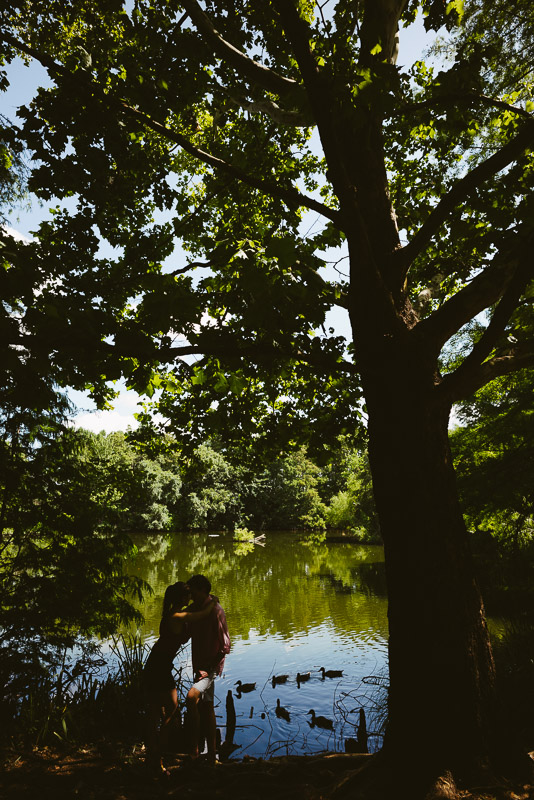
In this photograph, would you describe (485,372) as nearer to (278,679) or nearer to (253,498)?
(278,679)

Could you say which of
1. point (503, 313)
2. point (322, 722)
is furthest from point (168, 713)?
point (503, 313)

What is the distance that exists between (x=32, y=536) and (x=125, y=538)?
106cm

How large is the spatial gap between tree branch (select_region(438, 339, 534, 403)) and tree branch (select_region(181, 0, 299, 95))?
2.59 meters

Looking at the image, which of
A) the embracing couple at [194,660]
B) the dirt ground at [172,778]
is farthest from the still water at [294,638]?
the dirt ground at [172,778]

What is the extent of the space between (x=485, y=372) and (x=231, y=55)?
3.48 m

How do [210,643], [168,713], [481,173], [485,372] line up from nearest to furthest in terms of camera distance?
1. [481,173]
2. [485,372]
3. [168,713]
4. [210,643]

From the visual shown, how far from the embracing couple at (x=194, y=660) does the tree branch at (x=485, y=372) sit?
2674mm

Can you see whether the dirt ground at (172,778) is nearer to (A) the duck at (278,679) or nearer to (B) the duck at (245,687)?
(B) the duck at (245,687)

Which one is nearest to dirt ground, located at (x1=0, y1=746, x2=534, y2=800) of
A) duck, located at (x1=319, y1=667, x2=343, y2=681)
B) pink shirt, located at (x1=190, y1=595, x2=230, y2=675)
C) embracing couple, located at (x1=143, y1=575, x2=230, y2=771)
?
embracing couple, located at (x1=143, y1=575, x2=230, y2=771)

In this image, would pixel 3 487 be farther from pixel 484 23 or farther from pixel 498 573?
pixel 498 573

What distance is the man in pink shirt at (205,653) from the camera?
13.2ft

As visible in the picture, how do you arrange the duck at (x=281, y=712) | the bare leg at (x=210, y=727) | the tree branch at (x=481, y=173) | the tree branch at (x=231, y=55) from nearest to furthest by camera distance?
1. the tree branch at (x=481, y=173)
2. the tree branch at (x=231, y=55)
3. the bare leg at (x=210, y=727)
4. the duck at (x=281, y=712)

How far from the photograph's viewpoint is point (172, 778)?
134 inches

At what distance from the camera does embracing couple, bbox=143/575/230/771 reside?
3672 millimetres
